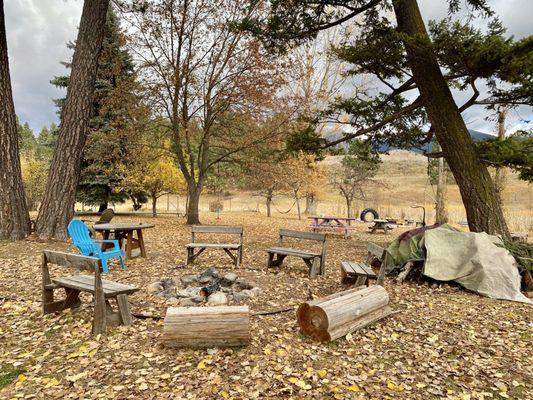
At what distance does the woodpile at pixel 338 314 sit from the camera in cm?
390

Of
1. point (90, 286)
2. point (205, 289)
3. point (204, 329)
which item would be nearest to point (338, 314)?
point (204, 329)

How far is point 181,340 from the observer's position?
3598 mm

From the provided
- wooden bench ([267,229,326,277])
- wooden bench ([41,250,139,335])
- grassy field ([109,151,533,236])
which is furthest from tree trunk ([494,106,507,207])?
wooden bench ([41,250,139,335])

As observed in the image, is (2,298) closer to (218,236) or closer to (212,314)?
(212,314)

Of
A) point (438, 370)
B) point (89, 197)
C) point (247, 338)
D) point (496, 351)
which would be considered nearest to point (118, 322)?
point (247, 338)

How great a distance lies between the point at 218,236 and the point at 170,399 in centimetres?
918

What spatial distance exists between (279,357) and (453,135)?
6954 millimetres

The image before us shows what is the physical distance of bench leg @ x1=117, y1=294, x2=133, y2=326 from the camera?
4121 millimetres

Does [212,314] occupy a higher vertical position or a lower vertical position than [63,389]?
higher

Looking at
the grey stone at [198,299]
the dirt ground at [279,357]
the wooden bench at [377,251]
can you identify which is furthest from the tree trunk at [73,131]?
the wooden bench at [377,251]

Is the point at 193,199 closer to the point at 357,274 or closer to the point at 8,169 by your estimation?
the point at 8,169

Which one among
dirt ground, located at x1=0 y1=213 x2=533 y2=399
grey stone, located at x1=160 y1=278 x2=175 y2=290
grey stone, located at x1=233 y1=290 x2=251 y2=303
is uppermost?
grey stone, located at x1=160 y1=278 x2=175 y2=290

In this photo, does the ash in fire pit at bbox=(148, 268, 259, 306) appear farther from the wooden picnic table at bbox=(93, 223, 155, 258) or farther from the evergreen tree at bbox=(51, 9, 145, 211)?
the evergreen tree at bbox=(51, 9, 145, 211)

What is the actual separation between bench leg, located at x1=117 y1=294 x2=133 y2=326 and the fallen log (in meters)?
0.79
